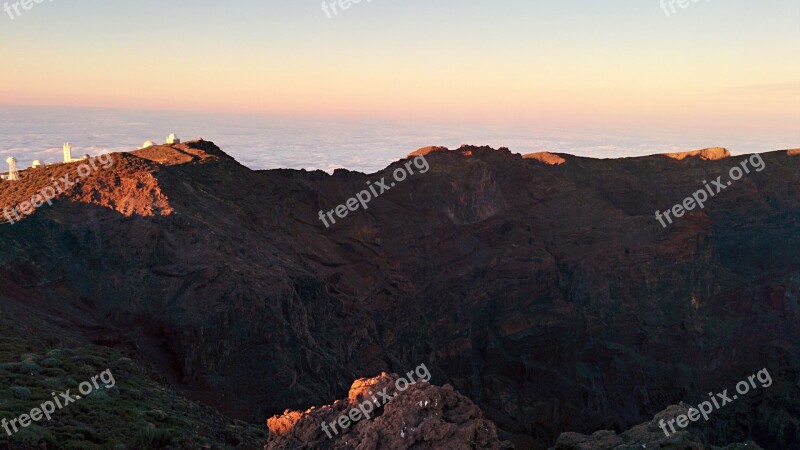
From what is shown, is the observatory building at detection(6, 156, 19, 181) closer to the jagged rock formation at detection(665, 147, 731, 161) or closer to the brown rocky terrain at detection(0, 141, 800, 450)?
the brown rocky terrain at detection(0, 141, 800, 450)

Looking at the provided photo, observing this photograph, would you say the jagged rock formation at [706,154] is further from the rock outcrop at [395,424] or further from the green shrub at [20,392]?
the green shrub at [20,392]

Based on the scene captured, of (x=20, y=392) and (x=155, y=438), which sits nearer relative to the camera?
(x=155, y=438)

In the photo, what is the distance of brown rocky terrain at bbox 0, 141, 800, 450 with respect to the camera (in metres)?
33.8

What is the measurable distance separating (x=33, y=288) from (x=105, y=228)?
261 inches

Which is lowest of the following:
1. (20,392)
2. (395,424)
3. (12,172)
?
(20,392)

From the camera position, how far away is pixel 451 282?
2192 inches

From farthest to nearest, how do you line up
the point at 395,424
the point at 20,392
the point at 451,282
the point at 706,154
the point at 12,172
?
the point at 706,154 < the point at 451,282 < the point at 12,172 < the point at 20,392 < the point at 395,424

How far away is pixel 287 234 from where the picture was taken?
47.3 metres

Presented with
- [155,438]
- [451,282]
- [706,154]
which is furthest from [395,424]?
[706,154]

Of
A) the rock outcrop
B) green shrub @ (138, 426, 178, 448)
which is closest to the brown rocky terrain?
the rock outcrop

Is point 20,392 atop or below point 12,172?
below

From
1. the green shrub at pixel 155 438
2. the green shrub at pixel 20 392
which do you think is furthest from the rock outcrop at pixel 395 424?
the green shrub at pixel 20 392

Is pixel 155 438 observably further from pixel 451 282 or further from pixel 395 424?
pixel 451 282

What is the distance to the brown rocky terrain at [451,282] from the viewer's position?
33.8m
